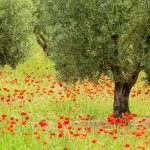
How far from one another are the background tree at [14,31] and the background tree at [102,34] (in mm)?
7724

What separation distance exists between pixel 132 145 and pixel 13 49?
12666 millimetres

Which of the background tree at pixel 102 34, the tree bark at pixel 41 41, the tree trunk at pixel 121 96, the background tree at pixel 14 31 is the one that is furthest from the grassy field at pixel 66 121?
the tree bark at pixel 41 41

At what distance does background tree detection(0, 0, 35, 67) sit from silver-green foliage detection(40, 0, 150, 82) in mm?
7971

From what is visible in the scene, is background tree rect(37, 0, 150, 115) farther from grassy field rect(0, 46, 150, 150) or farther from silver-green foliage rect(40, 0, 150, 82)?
grassy field rect(0, 46, 150, 150)

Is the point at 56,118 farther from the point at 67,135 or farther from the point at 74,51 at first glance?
the point at 67,135

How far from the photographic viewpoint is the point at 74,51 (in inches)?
609

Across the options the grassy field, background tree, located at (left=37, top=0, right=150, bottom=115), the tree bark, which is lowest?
the grassy field

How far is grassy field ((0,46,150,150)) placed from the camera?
12156 mm

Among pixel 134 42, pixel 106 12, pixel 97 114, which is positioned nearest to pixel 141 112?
pixel 97 114

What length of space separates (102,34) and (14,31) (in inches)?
376

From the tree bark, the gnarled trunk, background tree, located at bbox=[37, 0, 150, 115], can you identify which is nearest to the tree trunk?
the gnarled trunk

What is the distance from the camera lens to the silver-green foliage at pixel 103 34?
14.5 metres

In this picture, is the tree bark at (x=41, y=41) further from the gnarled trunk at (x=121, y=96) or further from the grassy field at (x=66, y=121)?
the gnarled trunk at (x=121, y=96)

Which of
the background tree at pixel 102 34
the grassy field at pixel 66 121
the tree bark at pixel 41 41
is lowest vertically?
the grassy field at pixel 66 121
